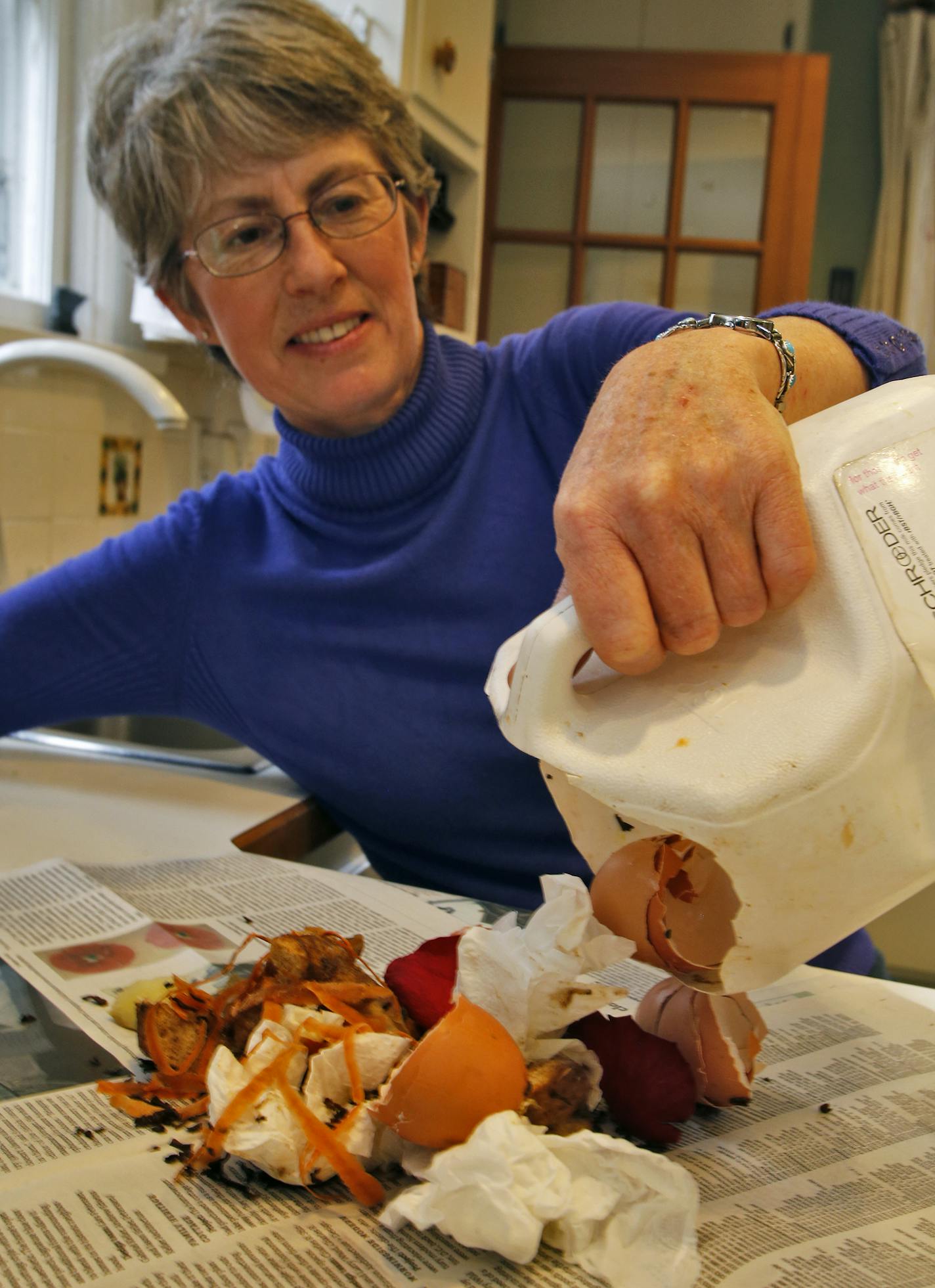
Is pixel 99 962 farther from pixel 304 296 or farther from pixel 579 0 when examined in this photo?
pixel 579 0

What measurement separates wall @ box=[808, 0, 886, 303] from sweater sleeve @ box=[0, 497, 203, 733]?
9.12 feet

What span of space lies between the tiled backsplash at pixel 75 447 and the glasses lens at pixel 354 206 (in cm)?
36

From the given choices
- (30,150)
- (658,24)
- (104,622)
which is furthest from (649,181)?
(104,622)

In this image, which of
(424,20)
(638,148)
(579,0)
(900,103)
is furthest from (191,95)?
(900,103)

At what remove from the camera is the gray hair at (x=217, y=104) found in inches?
38.8

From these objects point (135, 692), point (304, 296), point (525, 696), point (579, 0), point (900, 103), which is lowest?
point (135, 692)

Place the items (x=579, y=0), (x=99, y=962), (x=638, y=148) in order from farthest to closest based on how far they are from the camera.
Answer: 1. (x=579, y=0)
2. (x=638, y=148)
3. (x=99, y=962)

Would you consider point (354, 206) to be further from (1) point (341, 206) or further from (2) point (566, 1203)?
(2) point (566, 1203)

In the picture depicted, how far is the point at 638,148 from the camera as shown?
9.37 ft

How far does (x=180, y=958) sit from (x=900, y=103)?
10.8 ft

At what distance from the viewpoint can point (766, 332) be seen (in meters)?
0.64

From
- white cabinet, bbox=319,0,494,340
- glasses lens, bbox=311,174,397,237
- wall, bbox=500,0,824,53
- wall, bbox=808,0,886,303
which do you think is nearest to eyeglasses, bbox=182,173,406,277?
glasses lens, bbox=311,174,397,237

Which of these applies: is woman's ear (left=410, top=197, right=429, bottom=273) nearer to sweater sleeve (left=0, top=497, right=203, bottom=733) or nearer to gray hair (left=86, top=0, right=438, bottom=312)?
gray hair (left=86, top=0, right=438, bottom=312)

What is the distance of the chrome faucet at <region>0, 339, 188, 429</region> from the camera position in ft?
4.03
